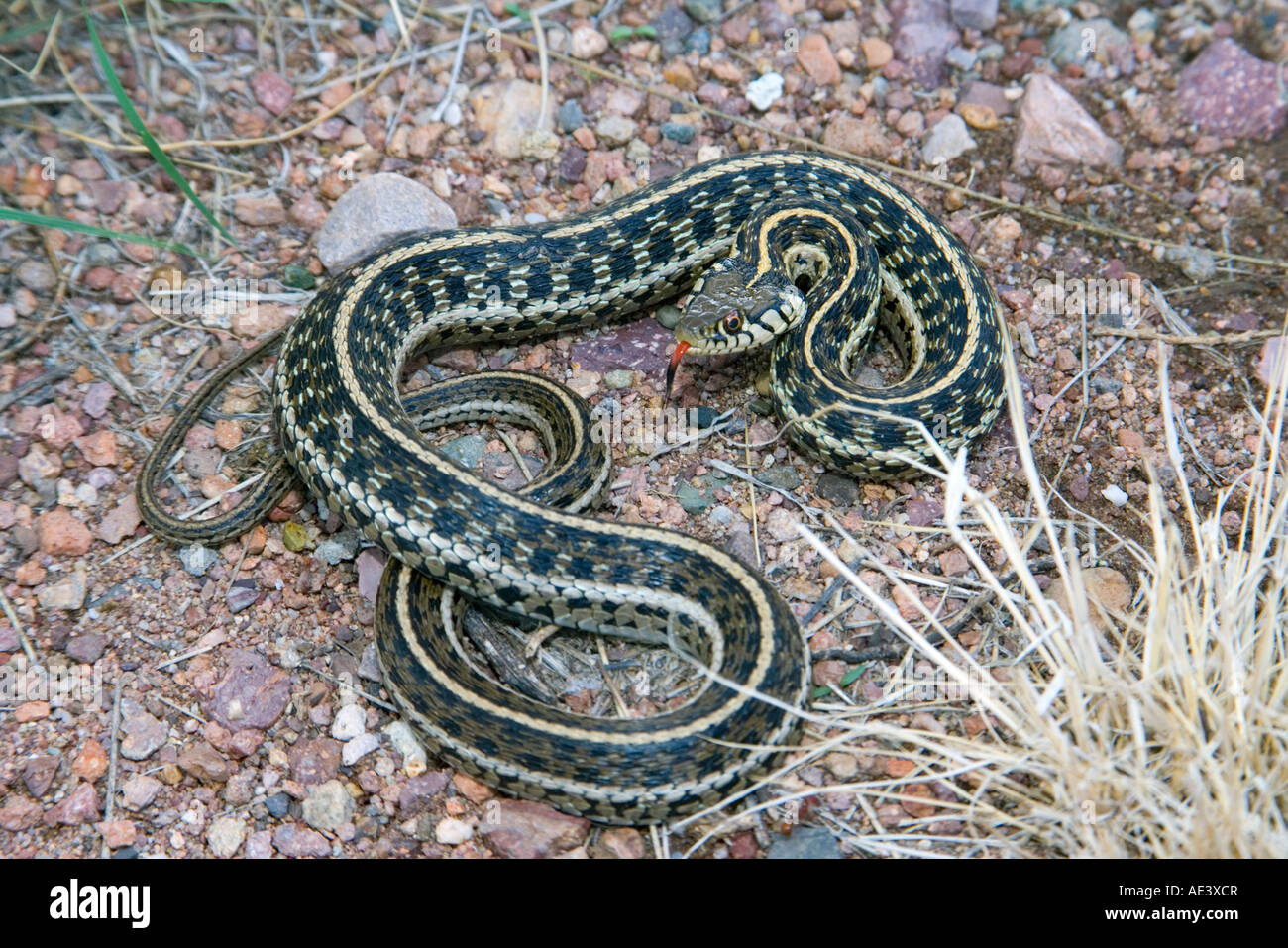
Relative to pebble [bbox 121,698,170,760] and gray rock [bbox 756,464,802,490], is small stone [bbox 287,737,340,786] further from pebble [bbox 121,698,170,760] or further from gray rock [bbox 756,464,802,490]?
gray rock [bbox 756,464,802,490]

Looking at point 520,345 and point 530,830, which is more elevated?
point 520,345

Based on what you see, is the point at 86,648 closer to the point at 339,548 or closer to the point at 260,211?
the point at 339,548

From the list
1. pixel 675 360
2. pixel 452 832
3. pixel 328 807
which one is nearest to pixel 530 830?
pixel 452 832

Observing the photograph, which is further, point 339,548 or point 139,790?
point 339,548

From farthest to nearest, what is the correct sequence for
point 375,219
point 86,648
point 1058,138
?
point 1058,138 < point 375,219 < point 86,648

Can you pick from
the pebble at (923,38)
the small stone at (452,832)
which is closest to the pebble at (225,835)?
the small stone at (452,832)

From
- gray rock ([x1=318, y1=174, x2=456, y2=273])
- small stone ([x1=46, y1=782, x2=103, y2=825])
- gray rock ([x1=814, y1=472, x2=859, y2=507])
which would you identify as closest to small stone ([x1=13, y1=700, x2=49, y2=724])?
small stone ([x1=46, y1=782, x2=103, y2=825])

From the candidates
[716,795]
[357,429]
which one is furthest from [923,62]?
[716,795]
